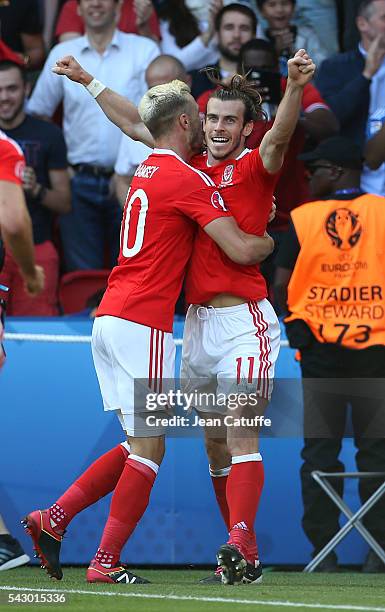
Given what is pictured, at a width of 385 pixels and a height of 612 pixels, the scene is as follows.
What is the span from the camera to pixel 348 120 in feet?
32.9

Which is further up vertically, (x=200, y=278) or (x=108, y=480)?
(x=200, y=278)

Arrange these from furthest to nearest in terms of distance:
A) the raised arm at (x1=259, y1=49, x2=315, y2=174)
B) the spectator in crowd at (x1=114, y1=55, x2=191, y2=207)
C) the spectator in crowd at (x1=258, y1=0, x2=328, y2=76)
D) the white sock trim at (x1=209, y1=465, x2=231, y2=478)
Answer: the spectator in crowd at (x1=258, y1=0, x2=328, y2=76)
the spectator in crowd at (x1=114, y1=55, x2=191, y2=207)
the white sock trim at (x1=209, y1=465, x2=231, y2=478)
the raised arm at (x1=259, y1=49, x2=315, y2=174)

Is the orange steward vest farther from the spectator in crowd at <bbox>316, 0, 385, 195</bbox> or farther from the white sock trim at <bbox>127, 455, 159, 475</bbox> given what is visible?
the white sock trim at <bbox>127, 455, 159, 475</bbox>

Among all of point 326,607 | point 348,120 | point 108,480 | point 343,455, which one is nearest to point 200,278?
point 108,480

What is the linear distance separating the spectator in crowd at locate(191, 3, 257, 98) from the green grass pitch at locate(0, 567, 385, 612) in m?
4.14

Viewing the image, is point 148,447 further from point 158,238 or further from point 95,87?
point 95,87

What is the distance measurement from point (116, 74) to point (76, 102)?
1.20 feet

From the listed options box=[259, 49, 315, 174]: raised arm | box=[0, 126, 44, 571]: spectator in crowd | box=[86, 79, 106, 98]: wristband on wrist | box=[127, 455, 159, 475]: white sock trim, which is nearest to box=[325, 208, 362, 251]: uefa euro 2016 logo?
box=[86, 79, 106, 98]: wristband on wrist

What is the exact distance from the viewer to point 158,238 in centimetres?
635

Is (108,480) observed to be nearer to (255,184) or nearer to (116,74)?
(255,184)

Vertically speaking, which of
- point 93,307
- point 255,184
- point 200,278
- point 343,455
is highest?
point 255,184

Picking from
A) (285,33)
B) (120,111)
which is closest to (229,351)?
(120,111)

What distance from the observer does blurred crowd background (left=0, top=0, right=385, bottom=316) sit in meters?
9.51

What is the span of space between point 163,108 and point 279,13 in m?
4.29
